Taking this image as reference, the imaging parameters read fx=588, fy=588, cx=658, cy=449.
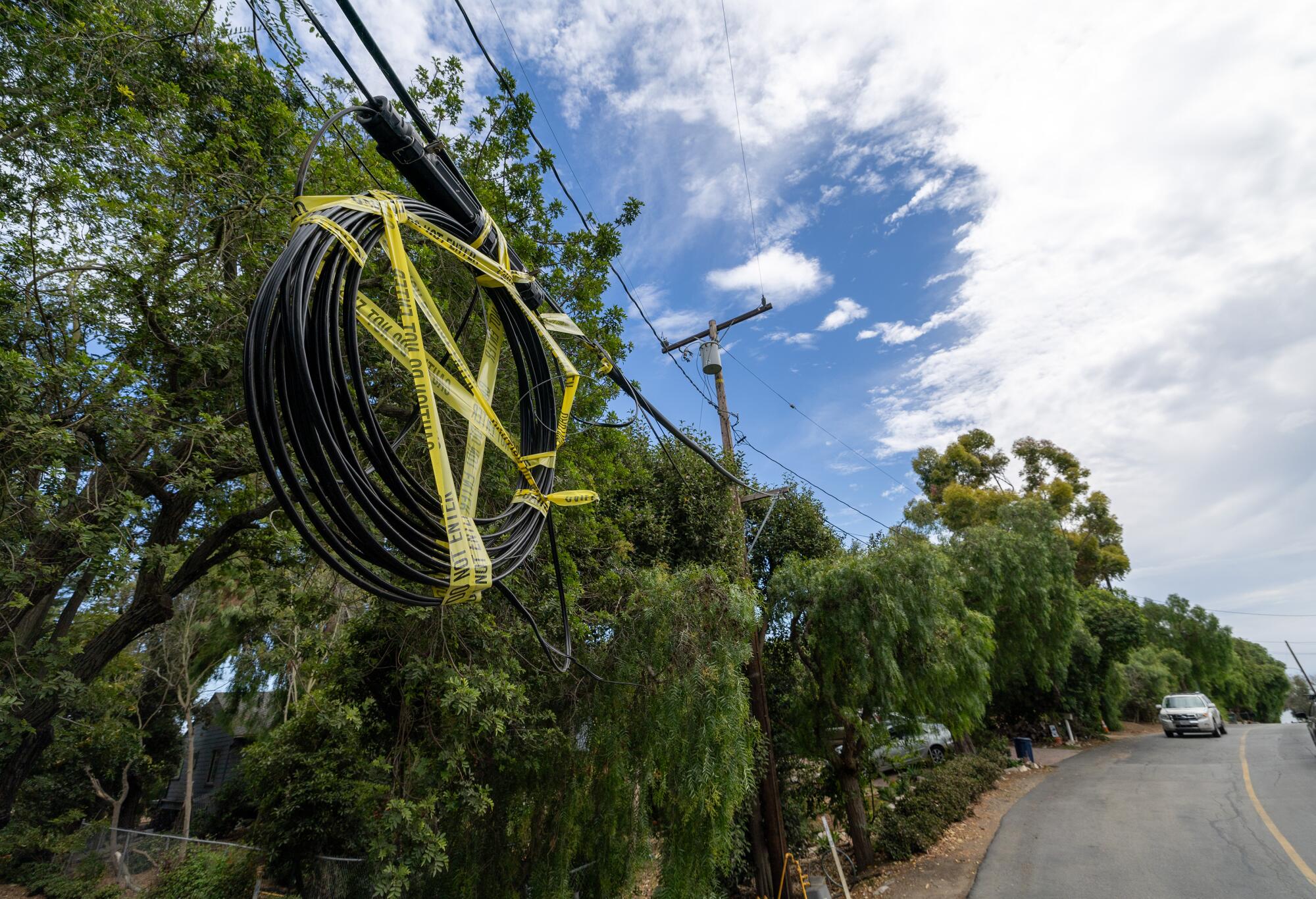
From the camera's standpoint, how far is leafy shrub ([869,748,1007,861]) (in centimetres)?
924

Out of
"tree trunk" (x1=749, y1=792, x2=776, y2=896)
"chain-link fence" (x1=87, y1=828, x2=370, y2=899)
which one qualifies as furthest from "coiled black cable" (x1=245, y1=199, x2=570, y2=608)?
"chain-link fence" (x1=87, y1=828, x2=370, y2=899)

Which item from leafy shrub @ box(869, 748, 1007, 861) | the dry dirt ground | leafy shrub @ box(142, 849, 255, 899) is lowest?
leafy shrub @ box(142, 849, 255, 899)

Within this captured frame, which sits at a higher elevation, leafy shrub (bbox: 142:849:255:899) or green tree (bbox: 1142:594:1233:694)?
green tree (bbox: 1142:594:1233:694)

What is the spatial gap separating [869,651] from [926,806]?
3913mm

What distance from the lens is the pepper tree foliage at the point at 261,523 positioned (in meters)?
4.63

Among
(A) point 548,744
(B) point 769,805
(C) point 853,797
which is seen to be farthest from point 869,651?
(A) point 548,744

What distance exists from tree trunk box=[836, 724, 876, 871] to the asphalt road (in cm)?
172

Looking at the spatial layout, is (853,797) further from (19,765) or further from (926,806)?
(19,765)

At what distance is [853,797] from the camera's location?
30.7ft

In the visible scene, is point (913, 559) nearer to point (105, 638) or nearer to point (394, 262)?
point (394, 262)

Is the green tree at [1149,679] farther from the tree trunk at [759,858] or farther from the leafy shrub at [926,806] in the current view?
the tree trunk at [759,858]

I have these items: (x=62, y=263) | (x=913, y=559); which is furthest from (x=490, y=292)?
(x=913, y=559)

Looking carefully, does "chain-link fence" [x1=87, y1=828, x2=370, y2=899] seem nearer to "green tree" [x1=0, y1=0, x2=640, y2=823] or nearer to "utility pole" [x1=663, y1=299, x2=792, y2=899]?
"green tree" [x1=0, y1=0, x2=640, y2=823]

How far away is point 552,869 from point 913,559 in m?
6.32
